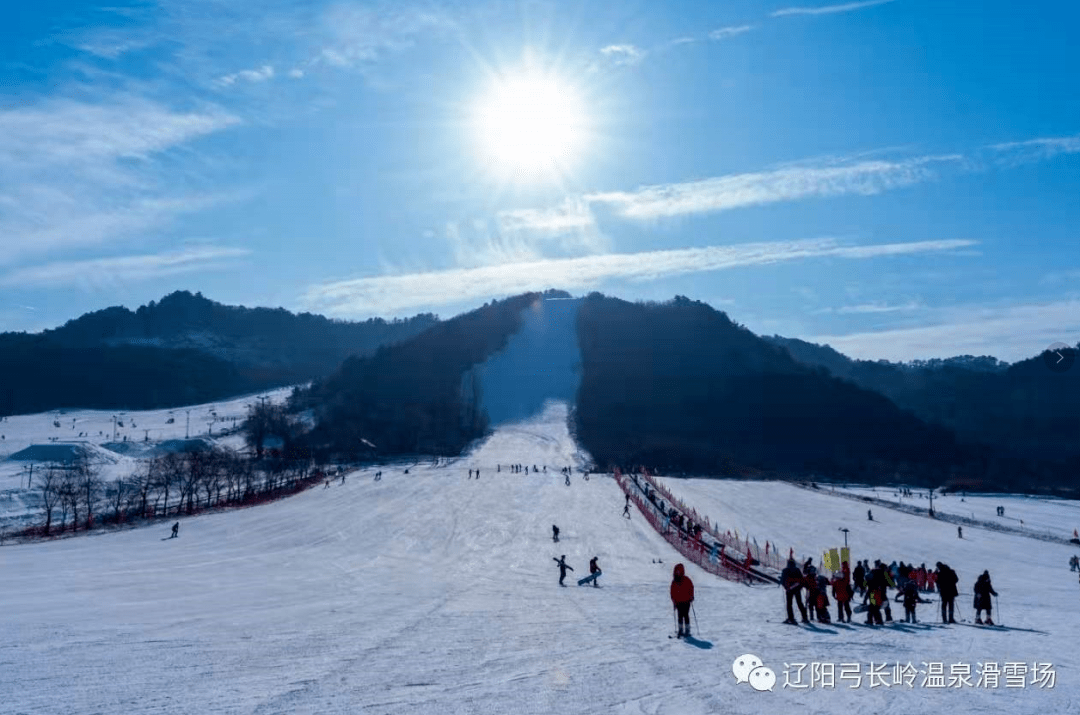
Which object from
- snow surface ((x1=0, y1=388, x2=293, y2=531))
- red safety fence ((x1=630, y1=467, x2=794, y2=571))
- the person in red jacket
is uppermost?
snow surface ((x1=0, y1=388, x2=293, y2=531))

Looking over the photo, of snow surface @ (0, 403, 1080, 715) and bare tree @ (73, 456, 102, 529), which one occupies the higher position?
bare tree @ (73, 456, 102, 529)

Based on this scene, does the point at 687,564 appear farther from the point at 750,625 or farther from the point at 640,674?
the point at 640,674

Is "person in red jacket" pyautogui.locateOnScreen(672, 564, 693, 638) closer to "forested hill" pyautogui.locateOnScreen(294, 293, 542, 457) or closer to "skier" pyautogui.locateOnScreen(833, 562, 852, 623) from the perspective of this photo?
"skier" pyautogui.locateOnScreen(833, 562, 852, 623)

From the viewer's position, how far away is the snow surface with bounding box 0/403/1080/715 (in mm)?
9453

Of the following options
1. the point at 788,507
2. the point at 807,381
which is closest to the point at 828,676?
the point at 788,507

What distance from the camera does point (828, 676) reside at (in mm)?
10594

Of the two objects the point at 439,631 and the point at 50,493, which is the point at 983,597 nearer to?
the point at 439,631

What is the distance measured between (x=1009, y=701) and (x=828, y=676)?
1902 millimetres

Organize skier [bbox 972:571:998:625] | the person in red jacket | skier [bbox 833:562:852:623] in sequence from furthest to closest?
skier [bbox 972:571:998:625]
skier [bbox 833:562:852:623]
the person in red jacket

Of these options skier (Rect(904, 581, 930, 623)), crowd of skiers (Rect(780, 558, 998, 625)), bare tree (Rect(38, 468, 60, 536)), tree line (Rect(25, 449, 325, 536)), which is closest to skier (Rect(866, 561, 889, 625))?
crowd of skiers (Rect(780, 558, 998, 625))

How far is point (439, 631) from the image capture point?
48.6 ft


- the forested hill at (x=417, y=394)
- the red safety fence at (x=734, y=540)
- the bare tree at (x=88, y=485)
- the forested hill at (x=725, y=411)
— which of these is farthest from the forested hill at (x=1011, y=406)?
the bare tree at (x=88, y=485)

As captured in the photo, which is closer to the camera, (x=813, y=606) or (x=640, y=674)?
(x=640, y=674)

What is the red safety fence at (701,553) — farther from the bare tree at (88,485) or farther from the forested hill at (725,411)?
Answer: the forested hill at (725,411)
